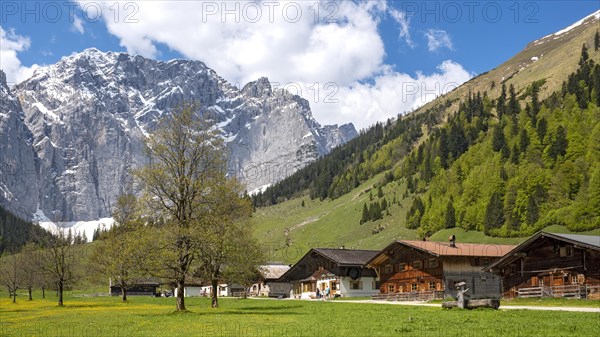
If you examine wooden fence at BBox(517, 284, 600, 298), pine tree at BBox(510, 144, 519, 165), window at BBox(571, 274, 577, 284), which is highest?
pine tree at BBox(510, 144, 519, 165)

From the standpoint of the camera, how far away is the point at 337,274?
284 feet

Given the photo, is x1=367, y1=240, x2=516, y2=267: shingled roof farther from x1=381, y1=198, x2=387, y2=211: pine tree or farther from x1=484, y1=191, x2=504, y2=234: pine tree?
x1=381, y1=198, x2=387, y2=211: pine tree

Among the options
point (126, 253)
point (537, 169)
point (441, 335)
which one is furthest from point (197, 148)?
point (537, 169)

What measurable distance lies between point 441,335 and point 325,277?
7087cm

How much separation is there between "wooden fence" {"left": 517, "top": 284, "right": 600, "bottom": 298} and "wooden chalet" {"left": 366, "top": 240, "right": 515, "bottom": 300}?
11142 millimetres

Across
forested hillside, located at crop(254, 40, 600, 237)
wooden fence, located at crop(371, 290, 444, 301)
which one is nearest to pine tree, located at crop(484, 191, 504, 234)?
forested hillside, located at crop(254, 40, 600, 237)

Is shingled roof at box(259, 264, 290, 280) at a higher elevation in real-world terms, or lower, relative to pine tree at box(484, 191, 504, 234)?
lower

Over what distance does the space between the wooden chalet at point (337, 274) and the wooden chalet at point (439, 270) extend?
1199 centimetres

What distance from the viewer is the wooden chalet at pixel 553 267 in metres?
45.7

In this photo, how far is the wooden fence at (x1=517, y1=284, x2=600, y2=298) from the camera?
4447cm

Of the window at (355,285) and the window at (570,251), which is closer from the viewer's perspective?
the window at (570,251)

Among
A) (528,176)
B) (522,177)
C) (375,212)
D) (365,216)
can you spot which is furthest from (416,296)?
(365,216)

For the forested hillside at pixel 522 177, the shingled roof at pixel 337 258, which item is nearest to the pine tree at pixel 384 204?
the forested hillside at pixel 522 177

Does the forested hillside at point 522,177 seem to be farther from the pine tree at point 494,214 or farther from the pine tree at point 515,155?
the pine tree at point 515,155
